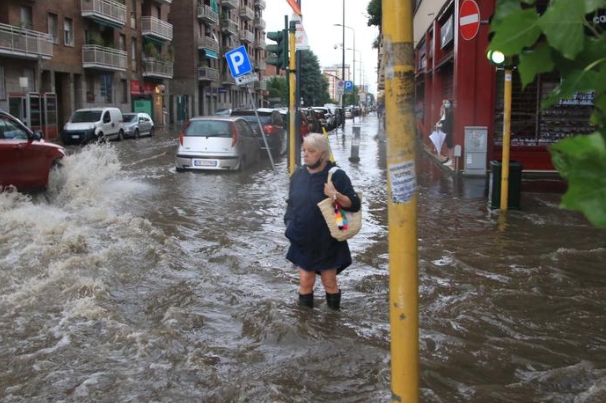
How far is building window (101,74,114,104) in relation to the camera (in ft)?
147

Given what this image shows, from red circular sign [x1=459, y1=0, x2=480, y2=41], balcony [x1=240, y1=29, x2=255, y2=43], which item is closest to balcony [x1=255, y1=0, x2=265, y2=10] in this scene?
balcony [x1=240, y1=29, x2=255, y2=43]

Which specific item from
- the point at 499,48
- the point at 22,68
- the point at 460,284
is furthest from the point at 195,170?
the point at 22,68

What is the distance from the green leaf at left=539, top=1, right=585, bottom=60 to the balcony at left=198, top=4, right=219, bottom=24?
66.3 metres

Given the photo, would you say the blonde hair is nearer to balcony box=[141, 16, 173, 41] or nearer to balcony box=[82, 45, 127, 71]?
balcony box=[82, 45, 127, 71]

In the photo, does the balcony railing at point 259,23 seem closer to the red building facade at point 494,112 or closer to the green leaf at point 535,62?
the red building facade at point 494,112

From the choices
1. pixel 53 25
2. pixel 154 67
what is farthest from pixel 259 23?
pixel 53 25

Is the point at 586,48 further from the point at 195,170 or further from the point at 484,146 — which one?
the point at 195,170

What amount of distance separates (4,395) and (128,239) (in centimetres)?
473

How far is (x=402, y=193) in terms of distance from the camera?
9.55ft

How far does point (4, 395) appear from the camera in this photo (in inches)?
164

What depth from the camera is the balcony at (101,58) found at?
41219mm

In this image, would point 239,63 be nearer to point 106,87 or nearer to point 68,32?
point 68,32

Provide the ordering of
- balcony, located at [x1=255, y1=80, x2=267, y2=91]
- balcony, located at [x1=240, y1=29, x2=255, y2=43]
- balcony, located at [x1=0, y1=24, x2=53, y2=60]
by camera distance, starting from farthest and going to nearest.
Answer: balcony, located at [x1=255, y1=80, x2=267, y2=91], balcony, located at [x1=240, y1=29, x2=255, y2=43], balcony, located at [x1=0, y1=24, x2=53, y2=60]

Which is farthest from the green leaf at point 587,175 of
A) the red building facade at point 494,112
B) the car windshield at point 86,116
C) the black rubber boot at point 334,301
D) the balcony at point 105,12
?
the balcony at point 105,12
